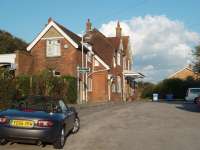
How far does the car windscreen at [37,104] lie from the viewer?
11901 millimetres

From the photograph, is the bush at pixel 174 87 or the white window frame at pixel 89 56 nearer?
the white window frame at pixel 89 56

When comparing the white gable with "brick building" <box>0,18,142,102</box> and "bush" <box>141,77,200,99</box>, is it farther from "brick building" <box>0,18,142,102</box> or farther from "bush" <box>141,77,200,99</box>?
"bush" <box>141,77,200,99</box>

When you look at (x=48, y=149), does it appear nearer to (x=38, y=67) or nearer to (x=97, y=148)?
(x=97, y=148)

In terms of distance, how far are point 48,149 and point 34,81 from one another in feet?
67.5

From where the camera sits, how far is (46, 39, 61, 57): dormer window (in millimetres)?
40750

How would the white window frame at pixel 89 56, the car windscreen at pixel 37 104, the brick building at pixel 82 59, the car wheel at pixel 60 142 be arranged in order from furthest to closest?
the white window frame at pixel 89 56 < the brick building at pixel 82 59 < the car windscreen at pixel 37 104 < the car wheel at pixel 60 142

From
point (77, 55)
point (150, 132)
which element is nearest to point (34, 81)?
point (77, 55)

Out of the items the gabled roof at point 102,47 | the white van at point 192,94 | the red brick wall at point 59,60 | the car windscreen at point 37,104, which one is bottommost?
the car windscreen at point 37,104

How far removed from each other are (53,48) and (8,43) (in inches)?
973

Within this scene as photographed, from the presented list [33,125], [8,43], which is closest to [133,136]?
[33,125]

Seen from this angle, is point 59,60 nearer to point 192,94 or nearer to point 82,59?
point 82,59

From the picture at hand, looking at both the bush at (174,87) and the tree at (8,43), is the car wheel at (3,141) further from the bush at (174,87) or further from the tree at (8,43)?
the tree at (8,43)

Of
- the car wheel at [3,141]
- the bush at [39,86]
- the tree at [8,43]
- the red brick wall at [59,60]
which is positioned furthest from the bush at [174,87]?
the car wheel at [3,141]

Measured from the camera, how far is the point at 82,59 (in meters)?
40.8
